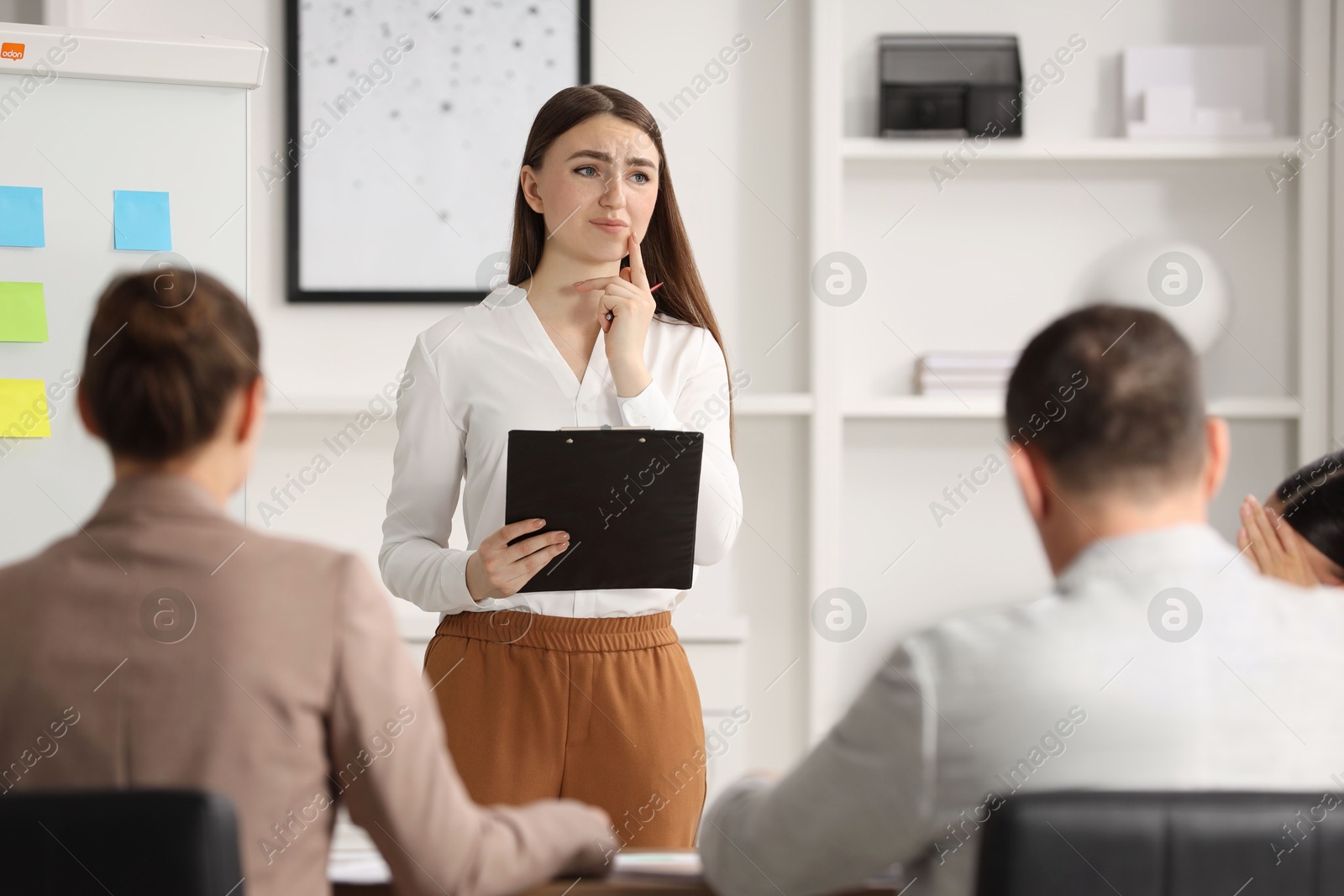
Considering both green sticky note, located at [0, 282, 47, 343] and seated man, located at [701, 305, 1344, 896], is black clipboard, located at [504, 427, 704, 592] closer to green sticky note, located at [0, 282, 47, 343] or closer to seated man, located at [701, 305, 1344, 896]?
seated man, located at [701, 305, 1344, 896]

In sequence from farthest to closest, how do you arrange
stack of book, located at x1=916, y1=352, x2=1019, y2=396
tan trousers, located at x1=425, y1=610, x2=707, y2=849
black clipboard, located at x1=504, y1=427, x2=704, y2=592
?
1. stack of book, located at x1=916, y1=352, x2=1019, y2=396
2. tan trousers, located at x1=425, y1=610, x2=707, y2=849
3. black clipboard, located at x1=504, y1=427, x2=704, y2=592

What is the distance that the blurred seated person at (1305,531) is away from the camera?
141cm

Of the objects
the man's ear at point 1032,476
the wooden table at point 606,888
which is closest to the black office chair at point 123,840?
the wooden table at point 606,888

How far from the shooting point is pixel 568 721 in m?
1.62

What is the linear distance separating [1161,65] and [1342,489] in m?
2.05

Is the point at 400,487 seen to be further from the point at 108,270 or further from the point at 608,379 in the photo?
the point at 108,270

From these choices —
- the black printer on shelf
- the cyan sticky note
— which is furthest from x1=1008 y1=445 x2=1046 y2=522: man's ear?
the black printer on shelf

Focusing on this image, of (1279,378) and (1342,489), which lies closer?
(1342,489)

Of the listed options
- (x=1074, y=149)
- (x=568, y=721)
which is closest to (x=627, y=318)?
(x=568, y=721)

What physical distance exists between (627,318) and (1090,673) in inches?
40.1

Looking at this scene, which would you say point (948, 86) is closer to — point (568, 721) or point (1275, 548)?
point (1275, 548)

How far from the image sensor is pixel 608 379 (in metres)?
1.76

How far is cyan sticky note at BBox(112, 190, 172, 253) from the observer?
235cm

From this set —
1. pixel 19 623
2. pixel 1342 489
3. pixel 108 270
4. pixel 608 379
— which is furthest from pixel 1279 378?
pixel 19 623
